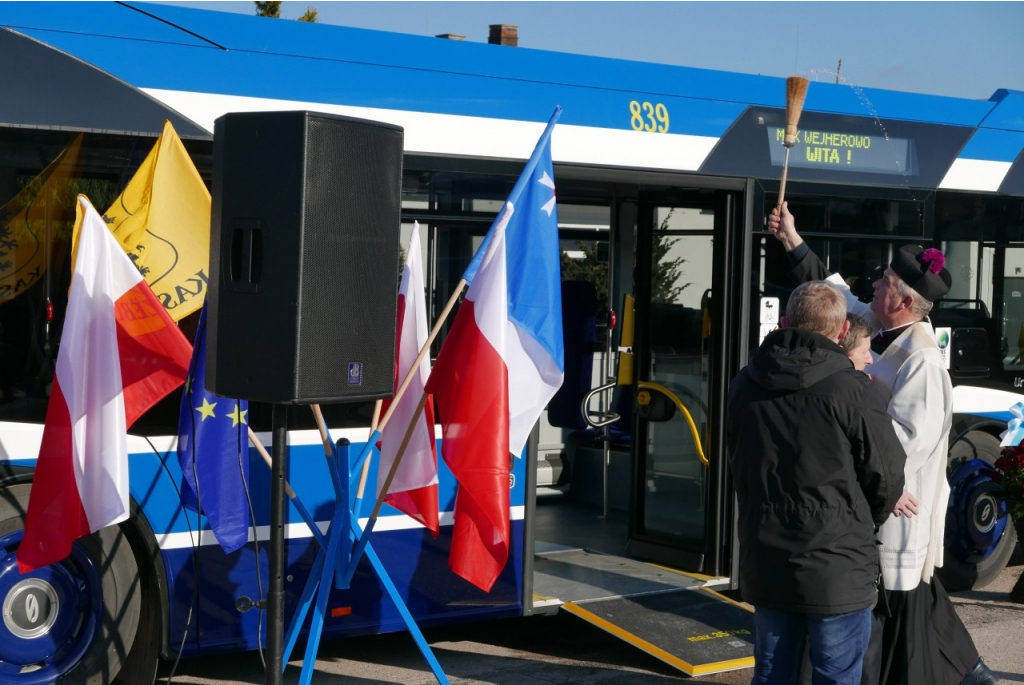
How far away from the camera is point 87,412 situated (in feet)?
15.0

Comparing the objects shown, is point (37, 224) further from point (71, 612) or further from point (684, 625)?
point (684, 625)

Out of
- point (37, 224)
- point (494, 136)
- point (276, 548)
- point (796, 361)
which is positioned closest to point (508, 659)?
point (276, 548)

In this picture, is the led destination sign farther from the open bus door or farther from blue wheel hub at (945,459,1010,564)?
blue wheel hub at (945,459,1010,564)

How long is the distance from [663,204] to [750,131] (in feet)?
2.24

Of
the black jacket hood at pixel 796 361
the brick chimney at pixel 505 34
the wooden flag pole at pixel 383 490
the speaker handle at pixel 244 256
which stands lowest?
the wooden flag pole at pixel 383 490

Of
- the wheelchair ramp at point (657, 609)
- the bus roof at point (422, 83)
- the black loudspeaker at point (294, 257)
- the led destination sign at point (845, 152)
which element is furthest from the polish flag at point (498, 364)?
the led destination sign at point (845, 152)

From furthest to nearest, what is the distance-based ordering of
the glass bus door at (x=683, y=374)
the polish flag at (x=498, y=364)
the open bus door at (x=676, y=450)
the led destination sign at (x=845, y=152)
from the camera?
the led destination sign at (x=845, y=152), the glass bus door at (x=683, y=374), the open bus door at (x=676, y=450), the polish flag at (x=498, y=364)

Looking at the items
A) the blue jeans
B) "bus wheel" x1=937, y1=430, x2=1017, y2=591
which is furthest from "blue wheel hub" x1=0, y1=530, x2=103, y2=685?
"bus wheel" x1=937, y1=430, x2=1017, y2=591

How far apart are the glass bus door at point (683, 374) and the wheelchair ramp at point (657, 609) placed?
29 cm

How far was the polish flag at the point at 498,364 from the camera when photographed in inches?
186

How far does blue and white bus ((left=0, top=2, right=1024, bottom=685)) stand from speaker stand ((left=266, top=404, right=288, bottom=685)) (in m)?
1.12

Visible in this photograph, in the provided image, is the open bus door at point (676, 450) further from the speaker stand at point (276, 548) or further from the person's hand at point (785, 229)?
the speaker stand at point (276, 548)

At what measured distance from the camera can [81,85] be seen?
5.00 m

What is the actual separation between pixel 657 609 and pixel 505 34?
13.4 feet
